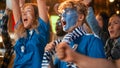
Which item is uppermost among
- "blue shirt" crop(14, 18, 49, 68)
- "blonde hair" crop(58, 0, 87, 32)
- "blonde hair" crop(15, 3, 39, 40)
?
"blonde hair" crop(58, 0, 87, 32)

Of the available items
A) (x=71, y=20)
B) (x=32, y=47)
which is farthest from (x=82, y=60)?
(x=32, y=47)

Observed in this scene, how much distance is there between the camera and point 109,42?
2.77 meters

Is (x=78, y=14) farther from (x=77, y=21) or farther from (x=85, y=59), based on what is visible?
(x=85, y=59)

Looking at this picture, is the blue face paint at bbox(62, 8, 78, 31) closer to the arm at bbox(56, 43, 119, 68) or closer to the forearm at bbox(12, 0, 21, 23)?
the forearm at bbox(12, 0, 21, 23)

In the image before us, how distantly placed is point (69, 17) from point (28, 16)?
62cm

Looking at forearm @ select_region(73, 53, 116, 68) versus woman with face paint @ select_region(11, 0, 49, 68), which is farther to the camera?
woman with face paint @ select_region(11, 0, 49, 68)

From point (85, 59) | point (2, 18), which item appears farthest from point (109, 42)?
point (85, 59)

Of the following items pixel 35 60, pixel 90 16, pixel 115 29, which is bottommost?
pixel 35 60

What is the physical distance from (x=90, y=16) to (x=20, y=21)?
65 cm

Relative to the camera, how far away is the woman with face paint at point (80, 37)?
6.01 feet

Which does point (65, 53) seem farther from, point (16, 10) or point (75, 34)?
point (16, 10)

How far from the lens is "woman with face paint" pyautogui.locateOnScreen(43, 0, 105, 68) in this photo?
6.01ft

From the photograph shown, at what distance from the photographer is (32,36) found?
254 cm

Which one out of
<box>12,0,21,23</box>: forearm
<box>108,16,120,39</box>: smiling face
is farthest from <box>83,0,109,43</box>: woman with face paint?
<box>12,0,21,23</box>: forearm
